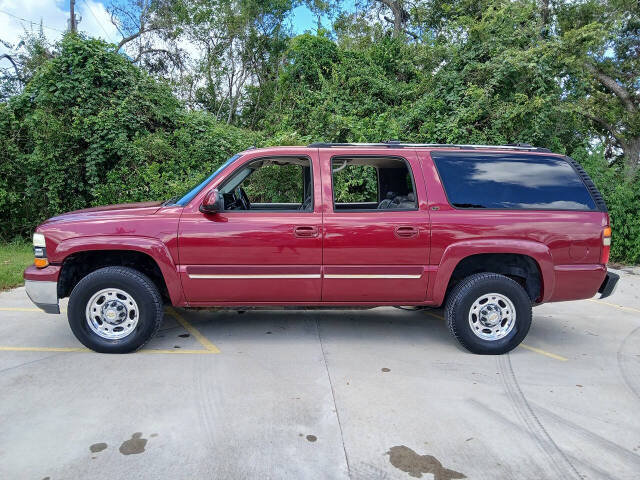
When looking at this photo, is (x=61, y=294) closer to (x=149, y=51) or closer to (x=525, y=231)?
(x=525, y=231)

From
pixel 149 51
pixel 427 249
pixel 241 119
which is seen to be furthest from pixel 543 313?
pixel 149 51

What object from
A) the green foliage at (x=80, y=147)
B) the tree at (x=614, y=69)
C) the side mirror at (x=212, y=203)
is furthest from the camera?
the tree at (x=614, y=69)

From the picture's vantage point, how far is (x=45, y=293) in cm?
407

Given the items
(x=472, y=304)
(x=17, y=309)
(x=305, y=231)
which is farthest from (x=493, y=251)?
(x=17, y=309)

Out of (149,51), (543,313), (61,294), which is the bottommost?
(543,313)

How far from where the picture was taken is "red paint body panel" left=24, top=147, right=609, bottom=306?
4.11m

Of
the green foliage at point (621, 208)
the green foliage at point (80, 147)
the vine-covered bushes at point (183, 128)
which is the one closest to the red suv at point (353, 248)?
the vine-covered bushes at point (183, 128)

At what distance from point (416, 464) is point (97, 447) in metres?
1.93

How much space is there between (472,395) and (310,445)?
1.45 metres

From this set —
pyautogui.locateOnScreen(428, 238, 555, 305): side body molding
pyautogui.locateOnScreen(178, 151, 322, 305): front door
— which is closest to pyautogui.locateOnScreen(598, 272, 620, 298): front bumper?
pyautogui.locateOnScreen(428, 238, 555, 305): side body molding

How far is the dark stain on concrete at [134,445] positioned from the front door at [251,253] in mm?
1587

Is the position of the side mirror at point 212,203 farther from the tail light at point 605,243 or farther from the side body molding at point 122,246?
the tail light at point 605,243

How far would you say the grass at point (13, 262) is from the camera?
695 centimetres

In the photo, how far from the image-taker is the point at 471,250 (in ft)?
13.8
